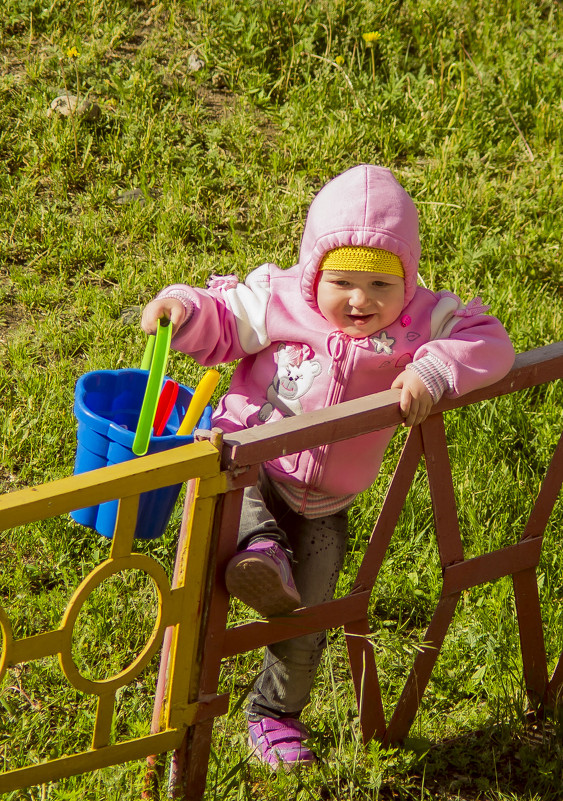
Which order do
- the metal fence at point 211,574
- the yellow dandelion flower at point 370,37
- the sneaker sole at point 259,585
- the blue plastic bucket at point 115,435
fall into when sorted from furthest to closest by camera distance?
the yellow dandelion flower at point 370,37 → the blue plastic bucket at point 115,435 → the sneaker sole at point 259,585 → the metal fence at point 211,574

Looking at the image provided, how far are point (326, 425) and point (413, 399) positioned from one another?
229 mm

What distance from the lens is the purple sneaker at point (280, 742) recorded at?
2562 mm

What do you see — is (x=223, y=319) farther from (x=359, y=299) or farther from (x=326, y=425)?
(x=326, y=425)

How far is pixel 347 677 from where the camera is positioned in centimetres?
303

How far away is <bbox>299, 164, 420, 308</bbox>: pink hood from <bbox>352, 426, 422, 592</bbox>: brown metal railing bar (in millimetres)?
410

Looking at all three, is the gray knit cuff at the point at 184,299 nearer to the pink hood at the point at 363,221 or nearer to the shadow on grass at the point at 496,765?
the pink hood at the point at 363,221

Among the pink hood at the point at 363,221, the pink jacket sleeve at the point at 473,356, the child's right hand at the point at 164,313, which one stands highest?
the pink hood at the point at 363,221

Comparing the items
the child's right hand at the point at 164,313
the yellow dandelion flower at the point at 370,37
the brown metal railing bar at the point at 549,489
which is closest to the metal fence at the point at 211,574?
the brown metal railing bar at the point at 549,489

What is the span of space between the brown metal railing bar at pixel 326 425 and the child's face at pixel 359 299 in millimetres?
285

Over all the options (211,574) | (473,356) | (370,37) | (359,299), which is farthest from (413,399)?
(370,37)

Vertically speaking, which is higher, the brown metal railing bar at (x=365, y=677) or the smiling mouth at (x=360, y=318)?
the smiling mouth at (x=360, y=318)

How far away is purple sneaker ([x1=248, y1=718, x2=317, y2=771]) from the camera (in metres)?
2.56

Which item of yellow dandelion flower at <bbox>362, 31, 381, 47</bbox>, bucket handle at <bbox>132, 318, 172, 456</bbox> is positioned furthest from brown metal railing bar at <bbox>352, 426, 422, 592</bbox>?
yellow dandelion flower at <bbox>362, 31, 381, 47</bbox>

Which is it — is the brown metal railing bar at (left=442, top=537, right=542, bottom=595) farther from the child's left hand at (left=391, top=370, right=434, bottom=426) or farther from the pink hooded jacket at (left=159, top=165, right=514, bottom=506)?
the child's left hand at (left=391, top=370, right=434, bottom=426)
